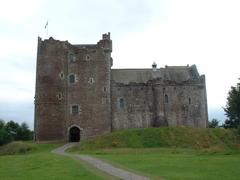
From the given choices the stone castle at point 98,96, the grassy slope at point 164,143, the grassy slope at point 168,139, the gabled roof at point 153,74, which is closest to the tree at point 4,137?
the stone castle at point 98,96

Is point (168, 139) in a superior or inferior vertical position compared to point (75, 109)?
inferior

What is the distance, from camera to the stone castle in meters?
64.5

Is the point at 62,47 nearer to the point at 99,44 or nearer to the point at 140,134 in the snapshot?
the point at 99,44

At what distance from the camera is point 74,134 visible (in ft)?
218

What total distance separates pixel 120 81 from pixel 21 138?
3198cm

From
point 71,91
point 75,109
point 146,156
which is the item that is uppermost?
point 71,91

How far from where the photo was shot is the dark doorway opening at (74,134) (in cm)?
6519

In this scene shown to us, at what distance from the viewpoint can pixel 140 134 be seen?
2269 inches

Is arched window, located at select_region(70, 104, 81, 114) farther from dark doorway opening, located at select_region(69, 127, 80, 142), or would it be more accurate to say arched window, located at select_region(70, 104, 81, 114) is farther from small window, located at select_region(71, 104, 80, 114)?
dark doorway opening, located at select_region(69, 127, 80, 142)

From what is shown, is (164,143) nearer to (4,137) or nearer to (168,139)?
(168,139)

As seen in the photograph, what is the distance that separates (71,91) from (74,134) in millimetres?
6972

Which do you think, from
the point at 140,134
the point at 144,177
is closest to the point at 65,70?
the point at 140,134

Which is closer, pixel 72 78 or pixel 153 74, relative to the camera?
pixel 72 78

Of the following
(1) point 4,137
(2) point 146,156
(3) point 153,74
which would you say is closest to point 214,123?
(3) point 153,74
